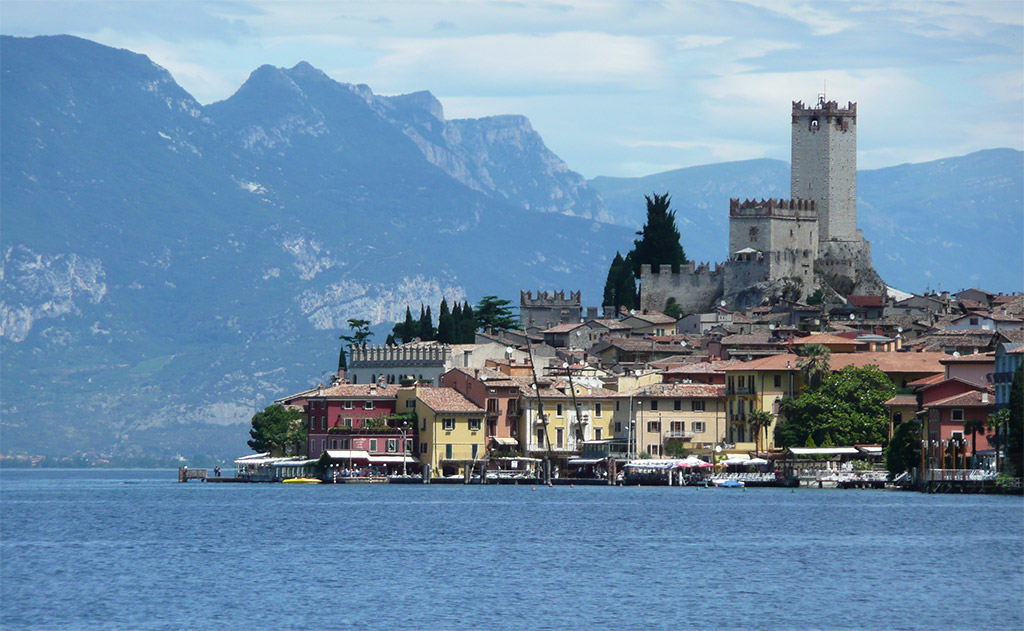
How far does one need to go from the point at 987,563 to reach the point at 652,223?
95266mm

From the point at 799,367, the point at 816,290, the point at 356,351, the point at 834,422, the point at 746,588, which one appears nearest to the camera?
the point at 746,588

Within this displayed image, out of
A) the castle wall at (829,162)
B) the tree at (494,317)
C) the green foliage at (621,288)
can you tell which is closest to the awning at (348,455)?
the tree at (494,317)

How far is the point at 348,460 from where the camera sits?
11744 cm

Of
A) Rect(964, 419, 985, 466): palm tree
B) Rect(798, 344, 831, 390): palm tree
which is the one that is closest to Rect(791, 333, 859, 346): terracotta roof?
Rect(798, 344, 831, 390): palm tree

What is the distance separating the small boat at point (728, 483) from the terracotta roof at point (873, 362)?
23.7 ft

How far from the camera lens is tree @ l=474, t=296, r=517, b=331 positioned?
157000mm

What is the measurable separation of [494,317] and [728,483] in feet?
185

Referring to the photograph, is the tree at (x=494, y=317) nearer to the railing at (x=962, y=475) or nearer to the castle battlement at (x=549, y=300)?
the castle battlement at (x=549, y=300)

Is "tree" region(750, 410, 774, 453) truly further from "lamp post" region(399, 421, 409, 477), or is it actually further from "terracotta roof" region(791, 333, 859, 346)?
"lamp post" region(399, 421, 409, 477)

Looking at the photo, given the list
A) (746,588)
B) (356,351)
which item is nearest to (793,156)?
(356,351)

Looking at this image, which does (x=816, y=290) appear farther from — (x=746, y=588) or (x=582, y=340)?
(x=746, y=588)

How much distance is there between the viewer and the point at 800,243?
149 m

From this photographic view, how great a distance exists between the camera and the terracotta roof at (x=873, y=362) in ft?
345

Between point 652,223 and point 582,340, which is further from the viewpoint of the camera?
point 652,223
